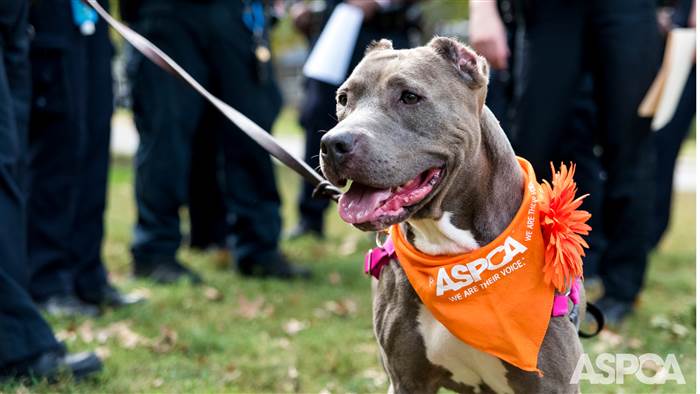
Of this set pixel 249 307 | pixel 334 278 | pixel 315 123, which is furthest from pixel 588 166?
pixel 315 123

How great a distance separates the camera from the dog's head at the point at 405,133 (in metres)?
2.39

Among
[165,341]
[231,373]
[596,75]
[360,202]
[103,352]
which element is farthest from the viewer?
[596,75]

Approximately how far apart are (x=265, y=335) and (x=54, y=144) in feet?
4.67

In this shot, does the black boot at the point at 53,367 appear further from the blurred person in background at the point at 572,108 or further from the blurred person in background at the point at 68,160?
the blurred person in background at the point at 572,108

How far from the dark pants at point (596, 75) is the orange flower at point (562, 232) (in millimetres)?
1635

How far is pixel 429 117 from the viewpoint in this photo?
8.13 feet

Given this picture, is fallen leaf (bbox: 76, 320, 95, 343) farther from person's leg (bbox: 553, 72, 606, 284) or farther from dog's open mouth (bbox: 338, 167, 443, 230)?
person's leg (bbox: 553, 72, 606, 284)

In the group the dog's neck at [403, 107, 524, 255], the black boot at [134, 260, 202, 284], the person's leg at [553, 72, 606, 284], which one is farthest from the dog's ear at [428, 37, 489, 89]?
the black boot at [134, 260, 202, 284]

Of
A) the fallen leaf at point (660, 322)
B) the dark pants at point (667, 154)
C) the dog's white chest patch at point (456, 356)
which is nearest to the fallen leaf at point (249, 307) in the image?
the fallen leaf at point (660, 322)

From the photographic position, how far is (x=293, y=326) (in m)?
4.65

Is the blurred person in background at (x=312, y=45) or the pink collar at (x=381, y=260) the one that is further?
the blurred person in background at (x=312, y=45)

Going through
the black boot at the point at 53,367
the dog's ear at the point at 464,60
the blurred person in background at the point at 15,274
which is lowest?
the black boot at the point at 53,367

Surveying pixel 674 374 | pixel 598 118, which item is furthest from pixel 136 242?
pixel 674 374

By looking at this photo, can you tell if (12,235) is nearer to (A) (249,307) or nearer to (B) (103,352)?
(B) (103,352)
